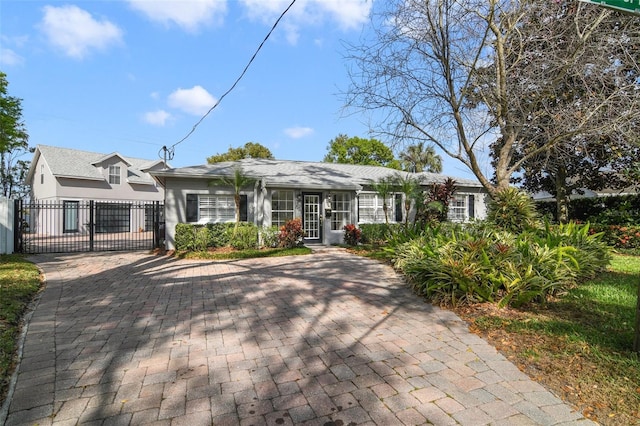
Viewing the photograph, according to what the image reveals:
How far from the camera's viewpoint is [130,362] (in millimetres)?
3389

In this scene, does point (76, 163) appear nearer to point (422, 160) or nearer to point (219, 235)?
point (219, 235)

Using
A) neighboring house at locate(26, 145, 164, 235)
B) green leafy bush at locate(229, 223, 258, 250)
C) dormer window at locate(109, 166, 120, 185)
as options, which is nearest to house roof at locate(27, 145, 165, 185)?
neighboring house at locate(26, 145, 164, 235)

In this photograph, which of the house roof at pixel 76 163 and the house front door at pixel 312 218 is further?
the house roof at pixel 76 163

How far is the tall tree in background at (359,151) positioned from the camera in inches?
1574

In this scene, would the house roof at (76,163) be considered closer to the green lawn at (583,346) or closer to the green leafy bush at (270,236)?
the green leafy bush at (270,236)

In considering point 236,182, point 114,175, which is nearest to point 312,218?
point 236,182

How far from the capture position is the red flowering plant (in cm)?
1378

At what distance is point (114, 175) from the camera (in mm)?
24234

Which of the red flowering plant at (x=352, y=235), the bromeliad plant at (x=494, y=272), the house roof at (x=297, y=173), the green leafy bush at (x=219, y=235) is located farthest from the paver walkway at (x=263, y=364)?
the red flowering plant at (x=352, y=235)

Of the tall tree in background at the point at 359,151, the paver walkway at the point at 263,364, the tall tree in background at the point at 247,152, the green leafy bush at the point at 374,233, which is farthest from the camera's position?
the tall tree in background at the point at 359,151

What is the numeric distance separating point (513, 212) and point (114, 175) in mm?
25332

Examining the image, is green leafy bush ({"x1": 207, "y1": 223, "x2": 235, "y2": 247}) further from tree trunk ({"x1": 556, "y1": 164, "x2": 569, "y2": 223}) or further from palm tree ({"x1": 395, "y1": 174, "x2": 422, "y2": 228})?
tree trunk ({"x1": 556, "y1": 164, "x2": 569, "y2": 223})

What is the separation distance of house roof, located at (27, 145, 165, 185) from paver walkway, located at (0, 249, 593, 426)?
1812 cm

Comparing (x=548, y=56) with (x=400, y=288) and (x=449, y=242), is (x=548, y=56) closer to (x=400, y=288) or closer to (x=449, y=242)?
(x=449, y=242)
